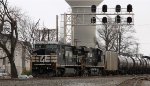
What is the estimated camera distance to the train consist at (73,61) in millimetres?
40500

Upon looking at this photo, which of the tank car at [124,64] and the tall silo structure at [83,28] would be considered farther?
the tall silo structure at [83,28]

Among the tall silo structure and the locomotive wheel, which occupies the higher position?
the tall silo structure

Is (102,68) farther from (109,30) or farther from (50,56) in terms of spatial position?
(109,30)

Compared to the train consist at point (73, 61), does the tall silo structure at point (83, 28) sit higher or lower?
higher

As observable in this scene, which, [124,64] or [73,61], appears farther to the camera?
[124,64]

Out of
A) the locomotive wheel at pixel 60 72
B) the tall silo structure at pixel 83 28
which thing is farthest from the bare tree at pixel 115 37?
the locomotive wheel at pixel 60 72

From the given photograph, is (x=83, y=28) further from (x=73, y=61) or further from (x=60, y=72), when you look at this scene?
(x=60, y=72)

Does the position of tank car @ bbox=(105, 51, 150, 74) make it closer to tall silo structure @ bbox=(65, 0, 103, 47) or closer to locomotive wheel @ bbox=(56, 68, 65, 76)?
tall silo structure @ bbox=(65, 0, 103, 47)

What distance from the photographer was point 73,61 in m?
45.2

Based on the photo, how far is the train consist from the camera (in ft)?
133

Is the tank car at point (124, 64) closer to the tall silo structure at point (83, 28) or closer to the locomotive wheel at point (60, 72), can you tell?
the tall silo structure at point (83, 28)

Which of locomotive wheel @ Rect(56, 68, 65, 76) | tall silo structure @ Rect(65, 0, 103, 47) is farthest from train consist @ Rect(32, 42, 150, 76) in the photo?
tall silo structure @ Rect(65, 0, 103, 47)

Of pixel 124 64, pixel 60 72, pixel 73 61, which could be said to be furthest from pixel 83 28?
pixel 60 72

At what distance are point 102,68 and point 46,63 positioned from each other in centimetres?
1486
